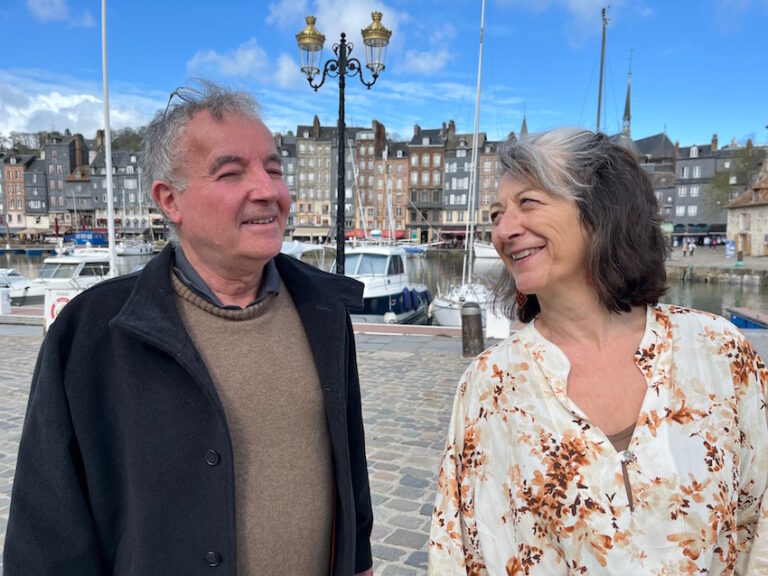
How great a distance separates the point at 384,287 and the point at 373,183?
57.6 m

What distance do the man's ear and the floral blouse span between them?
1.14 metres

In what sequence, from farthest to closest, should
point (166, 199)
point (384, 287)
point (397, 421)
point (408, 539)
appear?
point (384, 287)
point (397, 421)
point (408, 539)
point (166, 199)

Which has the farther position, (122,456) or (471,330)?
(471,330)

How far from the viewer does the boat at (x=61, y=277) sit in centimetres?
1981

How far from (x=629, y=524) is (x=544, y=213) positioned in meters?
0.89

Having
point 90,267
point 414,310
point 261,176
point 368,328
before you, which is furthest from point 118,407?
point 90,267

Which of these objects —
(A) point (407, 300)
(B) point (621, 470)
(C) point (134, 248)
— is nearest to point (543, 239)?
(B) point (621, 470)

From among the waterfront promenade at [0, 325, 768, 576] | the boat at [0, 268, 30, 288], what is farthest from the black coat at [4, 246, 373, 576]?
the boat at [0, 268, 30, 288]

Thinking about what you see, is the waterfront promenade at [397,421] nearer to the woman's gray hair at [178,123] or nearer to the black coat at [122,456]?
the black coat at [122,456]

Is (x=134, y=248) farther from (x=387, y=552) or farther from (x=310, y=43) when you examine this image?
(x=387, y=552)

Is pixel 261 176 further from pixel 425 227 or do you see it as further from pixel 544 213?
pixel 425 227

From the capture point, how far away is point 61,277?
20453 millimetres

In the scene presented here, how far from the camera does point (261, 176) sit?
172cm

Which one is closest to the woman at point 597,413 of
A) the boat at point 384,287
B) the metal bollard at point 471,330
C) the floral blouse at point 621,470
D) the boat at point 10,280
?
the floral blouse at point 621,470
